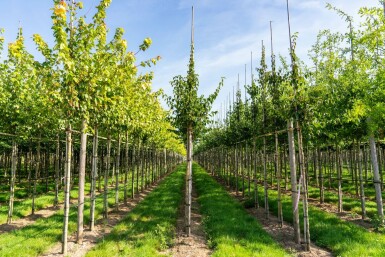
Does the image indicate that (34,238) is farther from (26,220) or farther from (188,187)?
(188,187)

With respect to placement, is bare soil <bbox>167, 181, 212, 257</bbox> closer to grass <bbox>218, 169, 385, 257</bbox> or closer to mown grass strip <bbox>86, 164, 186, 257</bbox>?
mown grass strip <bbox>86, 164, 186, 257</bbox>

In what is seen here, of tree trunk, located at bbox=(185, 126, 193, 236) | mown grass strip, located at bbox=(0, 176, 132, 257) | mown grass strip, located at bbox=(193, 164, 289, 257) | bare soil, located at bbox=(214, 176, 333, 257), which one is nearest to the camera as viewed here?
mown grass strip, located at bbox=(0, 176, 132, 257)

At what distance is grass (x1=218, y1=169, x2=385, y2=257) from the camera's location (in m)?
8.80

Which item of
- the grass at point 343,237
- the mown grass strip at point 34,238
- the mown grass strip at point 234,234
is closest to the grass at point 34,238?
the mown grass strip at point 34,238

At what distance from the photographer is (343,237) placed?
1016 cm

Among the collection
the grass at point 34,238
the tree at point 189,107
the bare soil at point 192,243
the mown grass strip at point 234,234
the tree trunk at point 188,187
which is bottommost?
the bare soil at point 192,243

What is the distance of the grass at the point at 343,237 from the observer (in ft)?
28.9

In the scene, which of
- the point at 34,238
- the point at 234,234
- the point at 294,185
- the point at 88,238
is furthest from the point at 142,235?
the point at 294,185

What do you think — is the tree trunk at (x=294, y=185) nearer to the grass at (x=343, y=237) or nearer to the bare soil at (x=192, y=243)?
the grass at (x=343, y=237)

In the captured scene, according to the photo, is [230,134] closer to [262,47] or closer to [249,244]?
[262,47]

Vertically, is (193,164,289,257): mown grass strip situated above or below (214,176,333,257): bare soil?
above

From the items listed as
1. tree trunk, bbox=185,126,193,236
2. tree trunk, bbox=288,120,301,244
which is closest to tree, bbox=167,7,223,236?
tree trunk, bbox=185,126,193,236

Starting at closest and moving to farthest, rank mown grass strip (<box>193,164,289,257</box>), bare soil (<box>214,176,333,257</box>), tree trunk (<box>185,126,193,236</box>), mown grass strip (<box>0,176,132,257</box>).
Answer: mown grass strip (<box>0,176,132,257</box>)
mown grass strip (<box>193,164,289,257</box>)
bare soil (<box>214,176,333,257</box>)
tree trunk (<box>185,126,193,236</box>)

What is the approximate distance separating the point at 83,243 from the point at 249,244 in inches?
226
